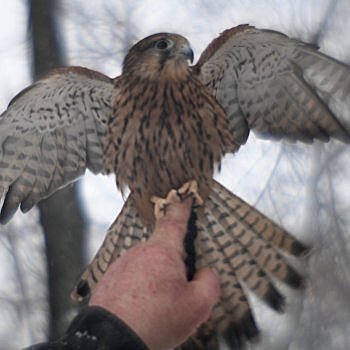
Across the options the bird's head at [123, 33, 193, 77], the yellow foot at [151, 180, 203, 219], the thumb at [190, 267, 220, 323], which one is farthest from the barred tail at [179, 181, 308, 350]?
the thumb at [190, 267, 220, 323]

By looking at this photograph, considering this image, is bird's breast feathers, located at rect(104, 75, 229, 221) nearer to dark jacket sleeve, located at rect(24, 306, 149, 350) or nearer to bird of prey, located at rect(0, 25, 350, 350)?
bird of prey, located at rect(0, 25, 350, 350)

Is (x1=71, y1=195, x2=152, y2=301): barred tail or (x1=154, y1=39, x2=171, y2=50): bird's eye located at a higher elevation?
(x1=154, y1=39, x2=171, y2=50): bird's eye

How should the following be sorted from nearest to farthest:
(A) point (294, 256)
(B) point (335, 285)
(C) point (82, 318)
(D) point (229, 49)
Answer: (C) point (82, 318), (A) point (294, 256), (D) point (229, 49), (B) point (335, 285)

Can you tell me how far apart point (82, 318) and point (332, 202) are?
4595 mm

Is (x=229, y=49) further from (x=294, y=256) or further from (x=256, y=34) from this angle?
(x=294, y=256)

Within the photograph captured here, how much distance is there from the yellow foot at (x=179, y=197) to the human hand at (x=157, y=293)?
77 cm

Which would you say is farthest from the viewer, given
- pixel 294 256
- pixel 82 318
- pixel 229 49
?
pixel 229 49

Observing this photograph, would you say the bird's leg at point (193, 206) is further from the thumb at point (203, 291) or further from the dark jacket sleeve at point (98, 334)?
the dark jacket sleeve at point (98, 334)

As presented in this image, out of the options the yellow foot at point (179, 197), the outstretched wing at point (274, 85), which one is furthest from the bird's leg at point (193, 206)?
the outstretched wing at point (274, 85)

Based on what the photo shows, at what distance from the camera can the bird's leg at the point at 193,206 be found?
3217 millimetres

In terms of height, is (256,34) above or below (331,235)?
above

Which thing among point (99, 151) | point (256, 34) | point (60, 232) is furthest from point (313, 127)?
point (60, 232)

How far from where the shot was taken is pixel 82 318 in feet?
7.77

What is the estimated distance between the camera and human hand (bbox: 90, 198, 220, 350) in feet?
8.25
